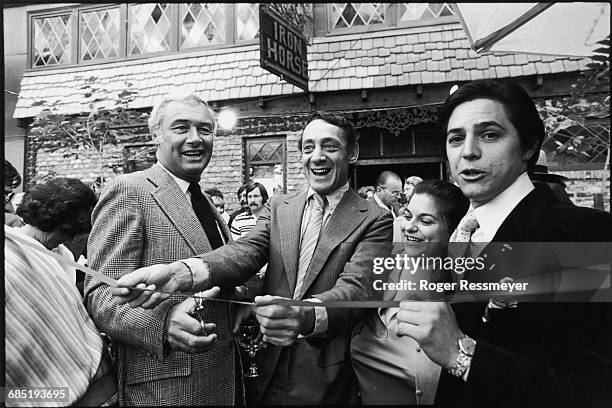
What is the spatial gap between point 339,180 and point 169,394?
3.18ft

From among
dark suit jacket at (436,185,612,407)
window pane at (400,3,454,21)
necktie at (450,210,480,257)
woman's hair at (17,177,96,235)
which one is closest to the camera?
dark suit jacket at (436,185,612,407)

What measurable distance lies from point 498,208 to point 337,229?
0.55 meters

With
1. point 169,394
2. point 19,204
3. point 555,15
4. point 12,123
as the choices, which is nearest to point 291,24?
point 555,15

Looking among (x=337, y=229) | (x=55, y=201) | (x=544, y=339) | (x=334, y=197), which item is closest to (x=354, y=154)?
(x=334, y=197)

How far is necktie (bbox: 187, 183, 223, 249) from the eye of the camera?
190 centimetres

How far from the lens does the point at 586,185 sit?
175 centimetres

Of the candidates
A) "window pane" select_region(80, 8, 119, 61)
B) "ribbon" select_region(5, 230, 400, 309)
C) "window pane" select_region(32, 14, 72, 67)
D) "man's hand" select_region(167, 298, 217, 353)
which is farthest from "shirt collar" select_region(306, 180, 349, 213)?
"window pane" select_region(32, 14, 72, 67)

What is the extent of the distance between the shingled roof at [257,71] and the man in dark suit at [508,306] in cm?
34

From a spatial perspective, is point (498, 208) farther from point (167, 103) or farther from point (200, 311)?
point (167, 103)

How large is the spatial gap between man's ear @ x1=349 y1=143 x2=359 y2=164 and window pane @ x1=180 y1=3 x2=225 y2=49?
0.73 m

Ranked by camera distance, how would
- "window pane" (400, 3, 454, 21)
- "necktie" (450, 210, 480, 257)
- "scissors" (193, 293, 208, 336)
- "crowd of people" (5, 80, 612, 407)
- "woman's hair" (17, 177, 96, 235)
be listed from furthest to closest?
"woman's hair" (17, 177, 96, 235), "window pane" (400, 3, 454, 21), "scissors" (193, 293, 208, 336), "necktie" (450, 210, 480, 257), "crowd of people" (5, 80, 612, 407)

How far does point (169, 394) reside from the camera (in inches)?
68.1

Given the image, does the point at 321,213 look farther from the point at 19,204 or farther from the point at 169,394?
the point at 19,204

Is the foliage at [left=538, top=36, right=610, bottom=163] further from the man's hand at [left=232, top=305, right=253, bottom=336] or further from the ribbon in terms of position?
the man's hand at [left=232, top=305, right=253, bottom=336]
